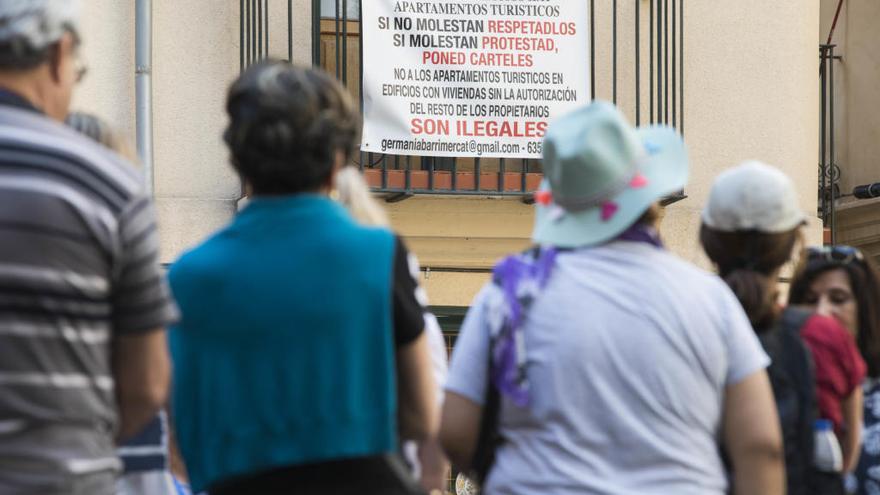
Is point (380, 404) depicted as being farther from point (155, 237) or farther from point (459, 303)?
point (459, 303)

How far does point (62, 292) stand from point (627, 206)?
1300 millimetres

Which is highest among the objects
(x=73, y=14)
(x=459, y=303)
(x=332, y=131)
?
(x=73, y=14)

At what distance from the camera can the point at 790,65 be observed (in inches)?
479

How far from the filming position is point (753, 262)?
13.7 ft

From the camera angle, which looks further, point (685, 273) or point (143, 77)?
point (143, 77)

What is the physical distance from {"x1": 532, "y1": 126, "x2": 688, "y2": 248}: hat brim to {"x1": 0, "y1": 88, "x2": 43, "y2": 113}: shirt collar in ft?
3.90

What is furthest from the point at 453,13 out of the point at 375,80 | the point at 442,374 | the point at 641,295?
the point at 641,295

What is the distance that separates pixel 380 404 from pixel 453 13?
7977 millimetres

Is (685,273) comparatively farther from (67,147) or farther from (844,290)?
(844,290)

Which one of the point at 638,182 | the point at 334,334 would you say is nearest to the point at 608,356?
the point at 638,182

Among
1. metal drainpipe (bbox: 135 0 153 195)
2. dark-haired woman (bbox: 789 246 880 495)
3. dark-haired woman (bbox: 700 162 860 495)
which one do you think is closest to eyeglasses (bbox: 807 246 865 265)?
dark-haired woman (bbox: 789 246 880 495)

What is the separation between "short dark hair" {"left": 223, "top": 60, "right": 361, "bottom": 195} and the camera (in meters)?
3.36

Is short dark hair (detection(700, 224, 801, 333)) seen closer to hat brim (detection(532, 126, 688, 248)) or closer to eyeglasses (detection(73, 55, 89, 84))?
hat brim (detection(532, 126, 688, 248))

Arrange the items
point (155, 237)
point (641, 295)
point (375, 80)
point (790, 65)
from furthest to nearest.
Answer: point (790, 65), point (375, 80), point (641, 295), point (155, 237)
